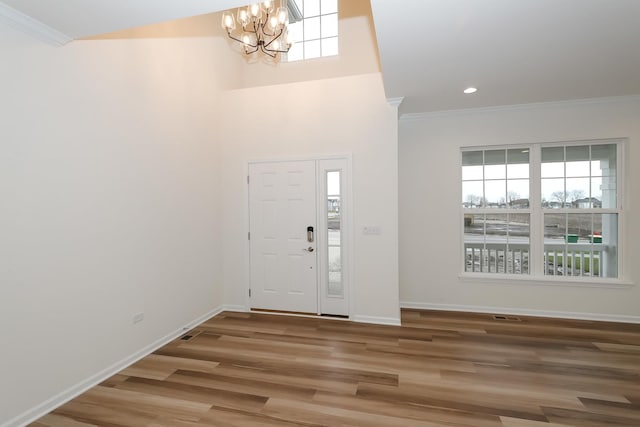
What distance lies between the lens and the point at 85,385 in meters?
2.44

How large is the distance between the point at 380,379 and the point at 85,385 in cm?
246

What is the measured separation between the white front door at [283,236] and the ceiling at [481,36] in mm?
1684

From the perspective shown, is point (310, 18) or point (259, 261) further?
point (310, 18)

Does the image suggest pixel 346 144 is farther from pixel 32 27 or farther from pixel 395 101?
pixel 32 27

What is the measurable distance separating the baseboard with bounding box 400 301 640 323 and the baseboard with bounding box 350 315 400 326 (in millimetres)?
730

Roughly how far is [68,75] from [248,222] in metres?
2.45

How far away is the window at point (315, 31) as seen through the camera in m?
4.98

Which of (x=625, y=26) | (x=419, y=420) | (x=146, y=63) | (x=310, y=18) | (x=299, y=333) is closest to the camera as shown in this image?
(x=419, y=420)

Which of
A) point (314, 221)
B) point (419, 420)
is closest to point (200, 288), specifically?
point (314, 221)

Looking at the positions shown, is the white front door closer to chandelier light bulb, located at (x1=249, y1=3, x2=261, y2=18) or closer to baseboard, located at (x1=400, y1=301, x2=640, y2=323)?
baseboard, located at (x1=400, y1=301, x2=640, y2=323)

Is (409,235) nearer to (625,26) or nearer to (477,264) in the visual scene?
(477,264)

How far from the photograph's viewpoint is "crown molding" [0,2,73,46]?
1.94m

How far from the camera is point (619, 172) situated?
3.82 meters

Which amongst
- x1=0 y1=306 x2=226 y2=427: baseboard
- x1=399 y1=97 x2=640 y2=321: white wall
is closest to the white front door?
x1=0 y1=306 x2=226 y2=427: baseboard
